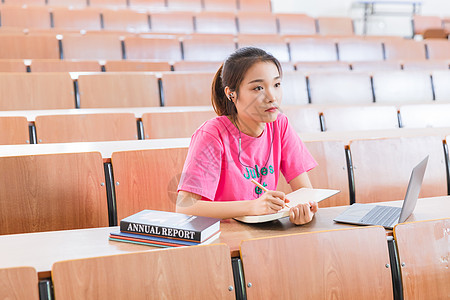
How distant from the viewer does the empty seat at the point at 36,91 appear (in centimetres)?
134

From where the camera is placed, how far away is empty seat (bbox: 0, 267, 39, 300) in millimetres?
488

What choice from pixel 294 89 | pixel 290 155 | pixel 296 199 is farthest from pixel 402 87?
pixel 296 199

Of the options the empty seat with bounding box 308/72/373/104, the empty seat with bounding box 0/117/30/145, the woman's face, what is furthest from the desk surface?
the empty seat with bounding box 308/72/373/104

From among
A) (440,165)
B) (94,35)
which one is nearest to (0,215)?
(440,165)

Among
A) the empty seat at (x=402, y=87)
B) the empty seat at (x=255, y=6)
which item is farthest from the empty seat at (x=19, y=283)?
the empty seat at (x=255, y=6)

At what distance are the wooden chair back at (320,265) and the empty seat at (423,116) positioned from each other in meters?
0.88

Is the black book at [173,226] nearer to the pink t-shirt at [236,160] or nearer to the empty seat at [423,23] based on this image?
the pink t-shirt at [236,160]

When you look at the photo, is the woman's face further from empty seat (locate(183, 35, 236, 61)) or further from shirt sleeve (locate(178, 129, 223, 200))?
empty seat (locate(183, 35, 236, 61))

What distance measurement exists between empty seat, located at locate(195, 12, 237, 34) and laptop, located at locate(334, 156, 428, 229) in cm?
197

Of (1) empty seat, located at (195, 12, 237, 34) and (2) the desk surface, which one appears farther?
(1) empty seat, located at (195, 12, 237, 34)

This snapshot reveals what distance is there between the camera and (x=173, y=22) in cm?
253

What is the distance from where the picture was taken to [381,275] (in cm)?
61

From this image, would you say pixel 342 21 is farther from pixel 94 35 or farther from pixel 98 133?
pixel 98 133

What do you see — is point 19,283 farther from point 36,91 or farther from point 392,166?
point 36,91
